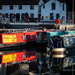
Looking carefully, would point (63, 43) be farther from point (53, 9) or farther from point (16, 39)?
point (53, 9)

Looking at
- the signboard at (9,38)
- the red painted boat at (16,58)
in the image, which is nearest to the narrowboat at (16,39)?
the signboard at (9,38)

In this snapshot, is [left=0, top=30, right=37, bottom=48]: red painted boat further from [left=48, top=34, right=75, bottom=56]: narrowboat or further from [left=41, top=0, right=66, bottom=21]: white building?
[left=41, top=0, right=66, bottom=21]: white building

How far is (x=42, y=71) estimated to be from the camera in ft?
37.8

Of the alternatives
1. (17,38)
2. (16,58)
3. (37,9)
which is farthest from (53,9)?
(16,58)

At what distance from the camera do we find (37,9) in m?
49.7

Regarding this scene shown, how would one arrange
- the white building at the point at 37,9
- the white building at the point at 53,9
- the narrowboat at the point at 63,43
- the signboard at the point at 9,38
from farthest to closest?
the white building at the point at 53,9, the white building at the point at 37,9, the signboard at the point at 9,38, the narrowboat at the point at 63,43

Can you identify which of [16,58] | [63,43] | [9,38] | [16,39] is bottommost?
[16,58]

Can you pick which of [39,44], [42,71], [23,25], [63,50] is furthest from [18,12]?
[42,71]

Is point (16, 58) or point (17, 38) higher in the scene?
point (17, 38)

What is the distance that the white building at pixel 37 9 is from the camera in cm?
4903

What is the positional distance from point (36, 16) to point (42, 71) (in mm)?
38745

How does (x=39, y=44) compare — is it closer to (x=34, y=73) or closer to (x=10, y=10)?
(x=34, y=73)

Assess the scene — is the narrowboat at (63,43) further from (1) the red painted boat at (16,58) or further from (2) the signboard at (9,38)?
(2) the signboard at (9,38)

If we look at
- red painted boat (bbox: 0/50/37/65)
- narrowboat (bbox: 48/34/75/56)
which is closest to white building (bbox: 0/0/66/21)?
narrowboat (bbox: 48/34/75/56)
